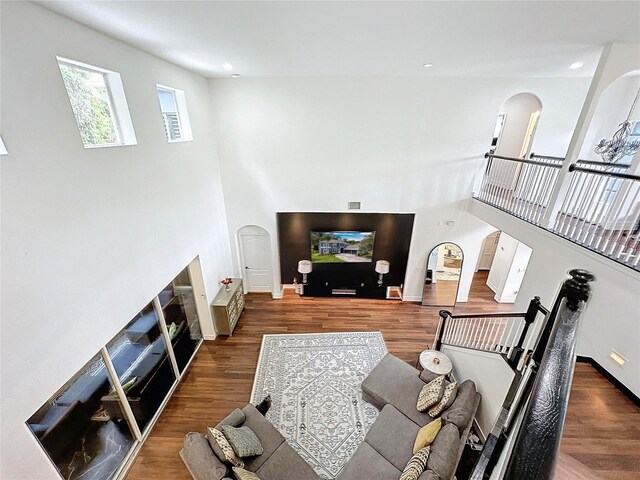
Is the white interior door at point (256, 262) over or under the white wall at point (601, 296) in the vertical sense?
under

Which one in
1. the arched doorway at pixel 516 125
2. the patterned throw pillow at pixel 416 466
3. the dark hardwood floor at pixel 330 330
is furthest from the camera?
the arched doorway at pixel 516 125

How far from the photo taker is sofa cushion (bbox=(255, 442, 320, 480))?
325 cm

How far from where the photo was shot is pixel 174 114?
15.7 ft

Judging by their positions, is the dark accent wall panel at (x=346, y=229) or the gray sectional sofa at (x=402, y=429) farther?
the dark accent wall panel at (x=346, y=229)

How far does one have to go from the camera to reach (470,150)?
6.07 m

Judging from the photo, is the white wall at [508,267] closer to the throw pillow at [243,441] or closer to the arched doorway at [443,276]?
the arched doorway at [443,276]

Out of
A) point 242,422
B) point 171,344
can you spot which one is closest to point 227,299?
point 171,344

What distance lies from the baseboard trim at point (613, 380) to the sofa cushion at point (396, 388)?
80.2 inches

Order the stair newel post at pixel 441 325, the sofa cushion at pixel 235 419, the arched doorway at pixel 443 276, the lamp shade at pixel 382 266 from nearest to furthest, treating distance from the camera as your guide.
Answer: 1. the sofa cushion at pixel 235 419
2. the stair newel post at pixel 441 325
3. the lamp shade at pixel 382 266
4. the arched doorway at pixel 443 276

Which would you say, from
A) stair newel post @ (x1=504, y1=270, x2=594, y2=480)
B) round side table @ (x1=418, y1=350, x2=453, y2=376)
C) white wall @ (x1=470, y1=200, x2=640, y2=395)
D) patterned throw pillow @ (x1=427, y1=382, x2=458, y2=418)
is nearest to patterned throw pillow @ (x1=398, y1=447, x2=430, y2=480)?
patterned throw pillow @ (x1=427, y1=382, x2=458, y2=418)

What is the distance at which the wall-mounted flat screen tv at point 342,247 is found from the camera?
275 inches

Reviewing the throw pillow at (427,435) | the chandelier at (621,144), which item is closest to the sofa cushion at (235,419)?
the throw pillow at (427,435)

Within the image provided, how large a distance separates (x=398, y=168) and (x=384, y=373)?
4339 mm

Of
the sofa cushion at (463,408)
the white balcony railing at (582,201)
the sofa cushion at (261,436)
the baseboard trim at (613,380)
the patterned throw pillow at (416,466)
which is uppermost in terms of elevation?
the white balcony railing at (582,201)
